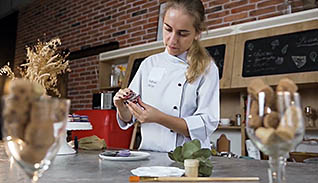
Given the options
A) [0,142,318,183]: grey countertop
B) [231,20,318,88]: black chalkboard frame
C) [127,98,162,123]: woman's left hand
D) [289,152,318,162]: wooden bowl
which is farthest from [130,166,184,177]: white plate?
[289,152,318,162]: wooden bowl

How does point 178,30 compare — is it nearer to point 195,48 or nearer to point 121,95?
point 195,48

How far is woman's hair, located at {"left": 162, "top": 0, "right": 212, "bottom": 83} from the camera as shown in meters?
1.72

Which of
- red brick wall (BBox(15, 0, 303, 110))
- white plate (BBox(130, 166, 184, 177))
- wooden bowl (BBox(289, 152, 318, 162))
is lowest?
wooden bowl (BBox(289, 152, 318, 162))

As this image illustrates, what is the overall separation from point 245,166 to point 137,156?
38 centimetres

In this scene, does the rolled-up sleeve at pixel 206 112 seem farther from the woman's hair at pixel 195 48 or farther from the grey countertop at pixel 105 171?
the grey countertop at pixel 105 171

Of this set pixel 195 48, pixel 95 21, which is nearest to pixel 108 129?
pixel 95 21

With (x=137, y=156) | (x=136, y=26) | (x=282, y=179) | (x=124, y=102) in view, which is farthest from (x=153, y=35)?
(x=282, y=179)

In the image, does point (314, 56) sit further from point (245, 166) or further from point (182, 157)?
point (182, 157)

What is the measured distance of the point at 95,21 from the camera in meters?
5.29

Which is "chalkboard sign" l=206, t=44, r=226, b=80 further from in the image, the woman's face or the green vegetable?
the green vegetable

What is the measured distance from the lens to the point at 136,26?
4.60 metres

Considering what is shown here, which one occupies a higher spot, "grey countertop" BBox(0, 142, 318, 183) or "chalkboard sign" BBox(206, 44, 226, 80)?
"chalkboard sign" BBox(206, 44, 226, 80)

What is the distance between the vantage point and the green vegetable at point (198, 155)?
94cm

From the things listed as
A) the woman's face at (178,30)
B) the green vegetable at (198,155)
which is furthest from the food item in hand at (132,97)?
the green vegetable at (198,155)
